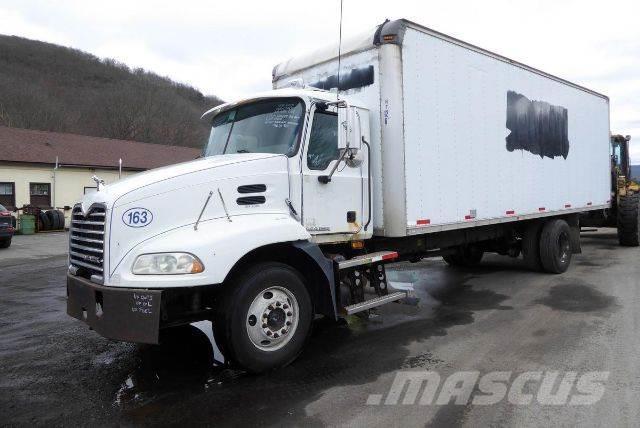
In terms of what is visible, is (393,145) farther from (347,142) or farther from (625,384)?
(625,384)

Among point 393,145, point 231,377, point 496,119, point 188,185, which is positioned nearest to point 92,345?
point 231,377

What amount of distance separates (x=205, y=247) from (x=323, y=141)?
1828mm

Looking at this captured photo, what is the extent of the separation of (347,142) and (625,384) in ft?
10.4

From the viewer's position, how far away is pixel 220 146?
18.1 ft

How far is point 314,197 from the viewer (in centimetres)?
510

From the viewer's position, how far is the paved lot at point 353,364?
146 inches

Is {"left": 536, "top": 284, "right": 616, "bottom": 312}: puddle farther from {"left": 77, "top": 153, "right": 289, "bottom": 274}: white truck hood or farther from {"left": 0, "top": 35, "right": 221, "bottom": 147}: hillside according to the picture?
{"left": 0, "top": 35, "right": 221, "bottom": 147}: hillside

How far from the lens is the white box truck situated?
4.07 meters

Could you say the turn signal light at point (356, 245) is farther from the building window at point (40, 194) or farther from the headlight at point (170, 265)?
the building window at point (40, 194)

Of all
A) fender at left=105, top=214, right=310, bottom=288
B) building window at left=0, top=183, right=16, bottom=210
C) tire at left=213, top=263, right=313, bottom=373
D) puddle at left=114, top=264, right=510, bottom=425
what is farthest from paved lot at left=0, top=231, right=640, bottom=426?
building window at left=0, top=183, right=16, bottom=210

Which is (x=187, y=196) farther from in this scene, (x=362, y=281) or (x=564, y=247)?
(x=564, y=247)

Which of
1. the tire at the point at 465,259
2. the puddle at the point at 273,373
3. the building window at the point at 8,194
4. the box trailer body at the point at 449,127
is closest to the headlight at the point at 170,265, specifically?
the puddle at the point at 273,373

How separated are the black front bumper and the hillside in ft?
205

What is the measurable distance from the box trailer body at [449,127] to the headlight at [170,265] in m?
2.55
